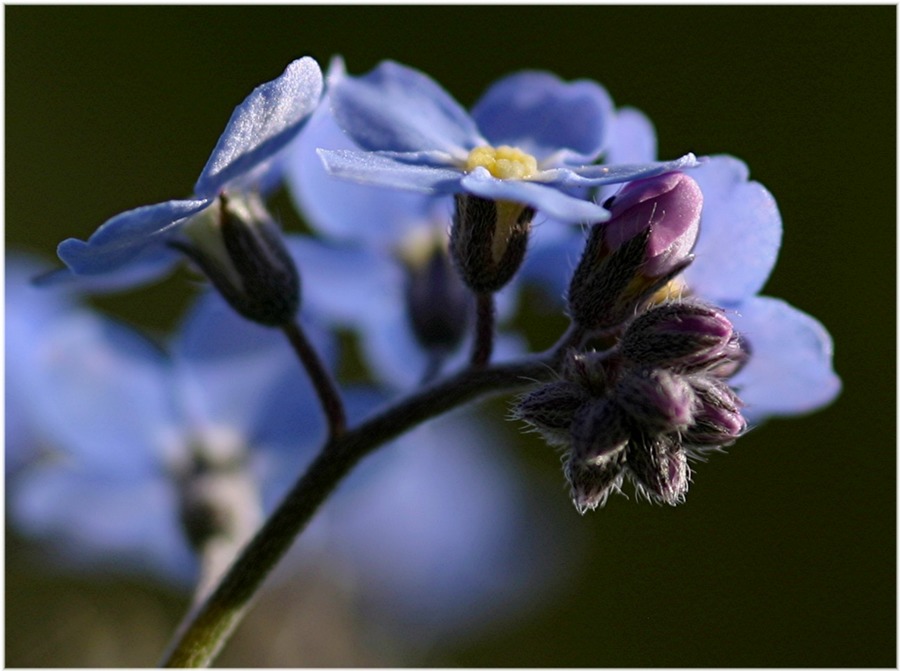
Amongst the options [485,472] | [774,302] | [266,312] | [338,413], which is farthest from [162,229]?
[485,472]

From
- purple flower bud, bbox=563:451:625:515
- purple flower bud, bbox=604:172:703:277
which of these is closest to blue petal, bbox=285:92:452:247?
purple flower bud, bbox=604:172:703:277

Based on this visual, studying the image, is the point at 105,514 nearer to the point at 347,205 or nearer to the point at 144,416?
the point at 144,416

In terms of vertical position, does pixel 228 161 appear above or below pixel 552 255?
above

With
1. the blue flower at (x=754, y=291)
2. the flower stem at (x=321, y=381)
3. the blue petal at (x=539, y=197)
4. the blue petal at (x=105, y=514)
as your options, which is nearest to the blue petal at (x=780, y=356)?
the blue flower at (x=754, y=291)

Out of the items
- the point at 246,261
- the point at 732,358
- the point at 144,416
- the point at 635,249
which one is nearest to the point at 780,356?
the point at 732,358

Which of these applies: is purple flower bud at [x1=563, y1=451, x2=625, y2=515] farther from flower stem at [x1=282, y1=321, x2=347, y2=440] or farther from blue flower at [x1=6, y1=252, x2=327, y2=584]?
blue flower at [x1=6, y1=252, x2=327, y2=584]

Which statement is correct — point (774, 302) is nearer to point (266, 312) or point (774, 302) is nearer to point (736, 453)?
point (266, 312)
